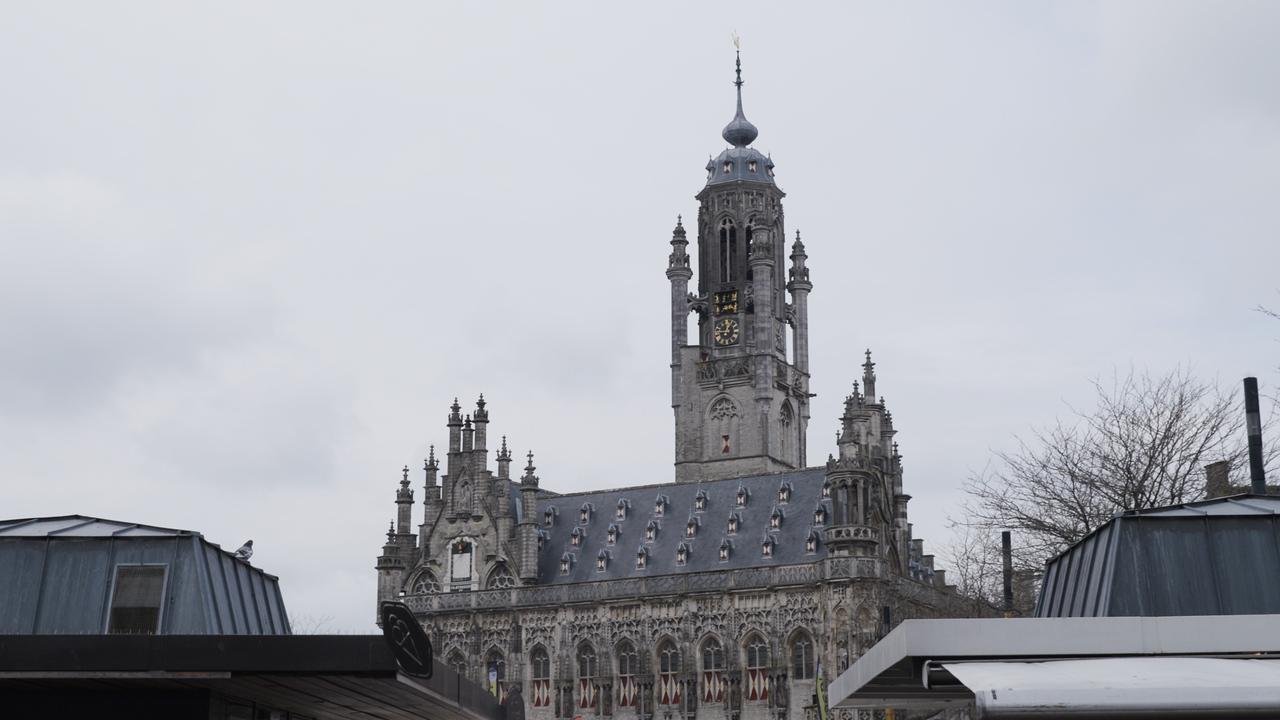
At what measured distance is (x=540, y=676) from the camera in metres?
80.8

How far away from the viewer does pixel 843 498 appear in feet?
243

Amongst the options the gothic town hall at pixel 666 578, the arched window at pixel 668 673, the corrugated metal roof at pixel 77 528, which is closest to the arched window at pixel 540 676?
the gothic town hall at pixel 666 578

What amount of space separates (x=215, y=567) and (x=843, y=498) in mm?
48725

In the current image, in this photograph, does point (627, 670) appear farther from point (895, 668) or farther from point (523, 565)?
point (895, 668)

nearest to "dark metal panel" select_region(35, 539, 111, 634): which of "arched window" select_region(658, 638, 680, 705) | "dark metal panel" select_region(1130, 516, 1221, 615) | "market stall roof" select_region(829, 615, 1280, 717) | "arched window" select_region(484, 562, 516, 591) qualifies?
"market stall roof" select_region(829, 615, 1280, 717)

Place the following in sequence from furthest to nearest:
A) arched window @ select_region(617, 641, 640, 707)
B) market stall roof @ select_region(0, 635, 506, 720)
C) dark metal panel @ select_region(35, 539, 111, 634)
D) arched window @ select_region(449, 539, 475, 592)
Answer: arched window @ select_region(449, 539, 475, 592)
arched window @ select_region(617, 641, 640, 707)
dark metal panel @ select_region(35, 539, 111, 634)
market stall roof @ select_region(0, 635, 506, 720)

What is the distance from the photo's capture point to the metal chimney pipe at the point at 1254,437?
3002 cm

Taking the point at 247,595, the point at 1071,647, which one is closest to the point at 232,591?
the point at 247,595

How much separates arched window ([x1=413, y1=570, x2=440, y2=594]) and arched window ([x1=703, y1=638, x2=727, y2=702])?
52.2 feet

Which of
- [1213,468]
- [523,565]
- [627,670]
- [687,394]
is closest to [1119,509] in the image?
[1213,468]

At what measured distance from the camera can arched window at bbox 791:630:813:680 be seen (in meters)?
73.1

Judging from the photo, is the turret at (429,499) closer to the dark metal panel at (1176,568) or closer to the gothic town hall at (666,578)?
the gothic town hall at (666,578)

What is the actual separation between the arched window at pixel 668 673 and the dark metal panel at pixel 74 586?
170ft

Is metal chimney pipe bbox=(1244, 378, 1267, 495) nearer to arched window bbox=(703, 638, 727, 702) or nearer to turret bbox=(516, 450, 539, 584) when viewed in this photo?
arched window bbox=(703, 638, 727, 702)
